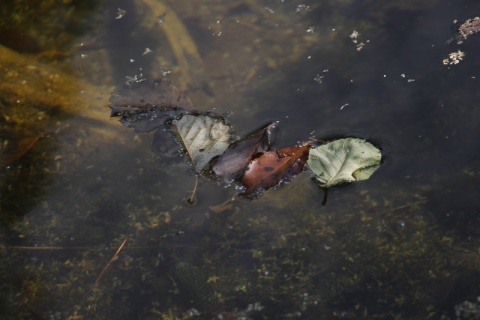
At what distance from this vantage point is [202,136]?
2123 millimetres

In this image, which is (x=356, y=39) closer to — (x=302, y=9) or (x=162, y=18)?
(x=302, y=9)

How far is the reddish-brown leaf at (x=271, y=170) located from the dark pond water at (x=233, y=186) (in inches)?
2.3

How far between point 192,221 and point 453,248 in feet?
3.41

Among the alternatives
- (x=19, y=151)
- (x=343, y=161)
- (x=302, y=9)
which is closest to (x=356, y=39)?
(x=302, y=9)

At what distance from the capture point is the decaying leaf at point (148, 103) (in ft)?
7.44

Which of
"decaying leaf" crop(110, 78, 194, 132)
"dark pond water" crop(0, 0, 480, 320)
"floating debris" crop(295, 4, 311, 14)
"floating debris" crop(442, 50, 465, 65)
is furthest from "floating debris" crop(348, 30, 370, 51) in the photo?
"decaying leaf" crop(110, 78, 194, 132)

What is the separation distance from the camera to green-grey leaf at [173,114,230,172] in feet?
6.86

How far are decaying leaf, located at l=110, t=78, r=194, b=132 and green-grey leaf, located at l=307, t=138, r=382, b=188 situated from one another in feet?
2.27

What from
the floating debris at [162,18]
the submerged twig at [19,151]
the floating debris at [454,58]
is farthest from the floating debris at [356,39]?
the submerged twig at [19,151]

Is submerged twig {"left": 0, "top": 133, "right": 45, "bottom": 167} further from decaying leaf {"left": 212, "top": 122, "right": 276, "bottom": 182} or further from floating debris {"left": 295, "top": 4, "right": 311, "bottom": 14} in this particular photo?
floating debris {"left": 295, "top": 4, "right": 311, "bottom": 14}

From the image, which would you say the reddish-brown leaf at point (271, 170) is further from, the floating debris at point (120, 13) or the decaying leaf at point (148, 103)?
the floating debris at point (120, 13)

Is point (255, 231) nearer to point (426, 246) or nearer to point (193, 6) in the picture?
point (426, 246)

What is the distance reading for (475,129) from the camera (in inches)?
82.6

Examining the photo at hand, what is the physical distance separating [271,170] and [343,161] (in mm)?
299
